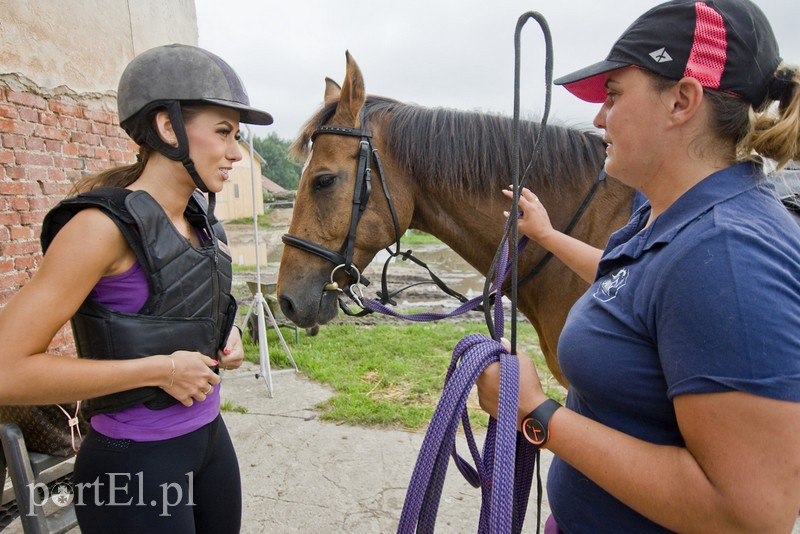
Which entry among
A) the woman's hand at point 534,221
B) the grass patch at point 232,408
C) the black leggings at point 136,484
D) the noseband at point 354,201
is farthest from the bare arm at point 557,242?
the grass patch at point 232,408

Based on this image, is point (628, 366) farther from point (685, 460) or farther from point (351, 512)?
point (351, 512)

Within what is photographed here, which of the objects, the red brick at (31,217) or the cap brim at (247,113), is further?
the red brick at (31,217)

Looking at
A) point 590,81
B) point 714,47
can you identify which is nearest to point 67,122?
point 590,81

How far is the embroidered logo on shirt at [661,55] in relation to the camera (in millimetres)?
873

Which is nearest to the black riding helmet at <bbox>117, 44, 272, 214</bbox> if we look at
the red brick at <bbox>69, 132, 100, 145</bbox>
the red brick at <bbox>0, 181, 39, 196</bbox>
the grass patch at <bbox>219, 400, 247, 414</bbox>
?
the red brick at <bbox>0, 181, 39, 196</bbox>

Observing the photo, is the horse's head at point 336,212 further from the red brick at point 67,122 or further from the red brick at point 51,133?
the red brick at point 67,122

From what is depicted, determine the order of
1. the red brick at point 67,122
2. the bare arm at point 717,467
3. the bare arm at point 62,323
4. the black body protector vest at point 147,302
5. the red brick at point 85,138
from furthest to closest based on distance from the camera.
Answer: the red brick at point 85,138 < the red brick at point 67,122 < the black body protector vest at point 147,302 < the bare arm at point 62,323 < the bare arm at point 717,467

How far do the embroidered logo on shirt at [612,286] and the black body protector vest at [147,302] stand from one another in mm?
1159

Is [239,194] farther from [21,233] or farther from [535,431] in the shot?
[535,431]

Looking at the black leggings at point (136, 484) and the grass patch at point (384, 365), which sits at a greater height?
the black leggings at point (136, 484)

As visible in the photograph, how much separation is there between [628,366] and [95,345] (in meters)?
1.37

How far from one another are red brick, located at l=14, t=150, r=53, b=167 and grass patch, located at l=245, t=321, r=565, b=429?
302 cm

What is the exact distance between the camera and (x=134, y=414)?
1.30 meters

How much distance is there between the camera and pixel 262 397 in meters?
Result: 4.53
